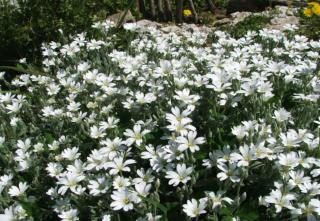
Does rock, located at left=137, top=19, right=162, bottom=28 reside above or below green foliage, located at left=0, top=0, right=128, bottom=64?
below

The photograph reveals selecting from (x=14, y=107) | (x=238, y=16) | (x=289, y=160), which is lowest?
(x=238, y=16)

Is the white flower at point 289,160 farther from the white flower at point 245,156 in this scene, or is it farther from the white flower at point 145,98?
the white flower at point 145,98

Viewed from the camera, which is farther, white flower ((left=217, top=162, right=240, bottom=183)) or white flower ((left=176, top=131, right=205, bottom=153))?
white flower ((left=176, top=131, right=205, bottom=153))

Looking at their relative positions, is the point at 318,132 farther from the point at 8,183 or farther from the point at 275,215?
the point at 8,183

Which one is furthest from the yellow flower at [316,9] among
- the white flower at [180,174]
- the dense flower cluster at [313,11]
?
the white flower at [180,174]

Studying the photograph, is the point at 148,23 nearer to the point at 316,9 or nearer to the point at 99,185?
the point at 316,9

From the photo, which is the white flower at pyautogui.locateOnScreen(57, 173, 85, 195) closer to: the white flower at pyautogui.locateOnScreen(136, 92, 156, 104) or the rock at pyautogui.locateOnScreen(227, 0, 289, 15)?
the white flower at pyautogui.locateOnScreen(136, 92, 156, 104)

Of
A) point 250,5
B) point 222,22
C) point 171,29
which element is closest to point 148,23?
point 171,29

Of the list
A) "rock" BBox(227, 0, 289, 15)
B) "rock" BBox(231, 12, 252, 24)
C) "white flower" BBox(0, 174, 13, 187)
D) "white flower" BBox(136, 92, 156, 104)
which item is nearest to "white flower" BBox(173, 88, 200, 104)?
"white flower" BBox(136, 92, 156, 104)

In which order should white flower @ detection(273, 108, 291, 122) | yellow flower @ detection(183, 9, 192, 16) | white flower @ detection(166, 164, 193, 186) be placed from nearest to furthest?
white flower @ detection(166, 164, 193, 186)
white flower @ detection(273, 108, 291, 122)
yellow flower @ detection(183, 9, 192, 16)
